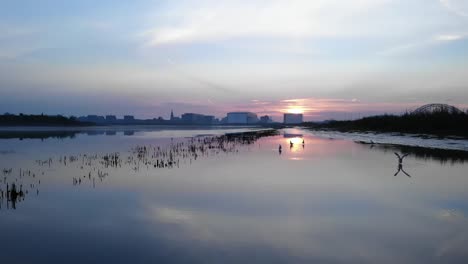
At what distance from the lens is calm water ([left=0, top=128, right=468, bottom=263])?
8297 millimetres

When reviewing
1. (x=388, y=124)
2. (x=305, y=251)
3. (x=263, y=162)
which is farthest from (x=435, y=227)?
(x=388, y=124)

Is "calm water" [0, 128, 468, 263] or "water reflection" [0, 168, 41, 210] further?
"water reflection" [0, 168, 41, 210]

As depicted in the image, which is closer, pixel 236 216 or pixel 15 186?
pixel 236 216

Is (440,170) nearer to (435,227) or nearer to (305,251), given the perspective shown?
(435,227)

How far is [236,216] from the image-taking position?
11305 millimetres

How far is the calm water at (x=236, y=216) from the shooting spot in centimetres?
830

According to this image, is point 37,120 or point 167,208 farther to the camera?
point 37,120

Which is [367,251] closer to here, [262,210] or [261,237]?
[261,237]

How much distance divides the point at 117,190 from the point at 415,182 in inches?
492

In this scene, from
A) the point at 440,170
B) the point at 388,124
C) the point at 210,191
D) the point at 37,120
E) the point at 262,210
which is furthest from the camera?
the point at 37,120

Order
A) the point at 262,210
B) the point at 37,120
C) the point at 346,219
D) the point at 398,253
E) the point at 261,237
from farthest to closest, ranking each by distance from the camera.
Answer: the point at 37,120
the point at 262,210
the point at 346,219
the point at 261,237
the point at 398,253

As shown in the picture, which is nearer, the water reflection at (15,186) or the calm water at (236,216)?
the calm water at (236,216)

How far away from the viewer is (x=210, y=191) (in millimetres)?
15297

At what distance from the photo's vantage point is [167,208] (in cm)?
1242
